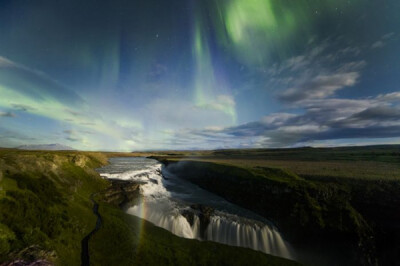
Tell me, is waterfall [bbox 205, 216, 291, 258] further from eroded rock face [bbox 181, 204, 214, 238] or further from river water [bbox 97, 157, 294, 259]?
eroded rock face [bbox 181, 204, 214, 238]

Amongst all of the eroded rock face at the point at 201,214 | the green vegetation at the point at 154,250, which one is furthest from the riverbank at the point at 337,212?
the eroded rock face at the point at 201,214

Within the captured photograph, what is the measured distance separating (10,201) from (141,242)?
1308 centimetres

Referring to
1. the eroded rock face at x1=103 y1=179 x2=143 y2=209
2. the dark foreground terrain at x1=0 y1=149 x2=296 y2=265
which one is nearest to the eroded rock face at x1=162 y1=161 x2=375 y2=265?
the dark foreground terrain at x1=0 y1=149 x2=296 y2=265

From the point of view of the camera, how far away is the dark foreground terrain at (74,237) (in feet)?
50.8

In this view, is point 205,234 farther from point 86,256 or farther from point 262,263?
point 86,256

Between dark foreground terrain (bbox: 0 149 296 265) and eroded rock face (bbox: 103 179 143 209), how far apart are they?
656cm

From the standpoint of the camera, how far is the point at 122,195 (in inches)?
1570

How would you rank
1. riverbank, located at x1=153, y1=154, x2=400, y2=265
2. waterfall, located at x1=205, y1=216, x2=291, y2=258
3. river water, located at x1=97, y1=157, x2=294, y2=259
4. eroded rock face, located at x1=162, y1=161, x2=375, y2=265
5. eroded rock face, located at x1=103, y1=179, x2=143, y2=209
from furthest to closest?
eroded rock face, located at x1=103, y1=179, x2=143, y2=209 → river water, located at x1=97, y1=157, x2=294, y2=259 → waterfall, located at x1=205, y1=216, x2=291, y2=258 → eroded rock face, located at x1=162, y1=161, x2=375, y2=265 → riverbank, located at x1=153, y1=154, x2=400, y2=265

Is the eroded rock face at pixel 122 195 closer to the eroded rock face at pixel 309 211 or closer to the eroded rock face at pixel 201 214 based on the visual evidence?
the eroded rock face at pixel 201 214

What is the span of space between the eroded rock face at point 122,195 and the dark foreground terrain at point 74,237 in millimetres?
6563

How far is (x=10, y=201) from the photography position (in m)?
18.5

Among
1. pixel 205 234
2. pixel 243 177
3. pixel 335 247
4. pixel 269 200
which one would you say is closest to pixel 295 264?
pixel 335 247

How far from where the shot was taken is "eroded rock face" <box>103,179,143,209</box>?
119ft

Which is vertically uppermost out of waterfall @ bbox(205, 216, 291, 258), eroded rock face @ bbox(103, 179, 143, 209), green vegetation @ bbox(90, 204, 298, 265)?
eroded rock face @ bbox(103, 179, 143, 209)
